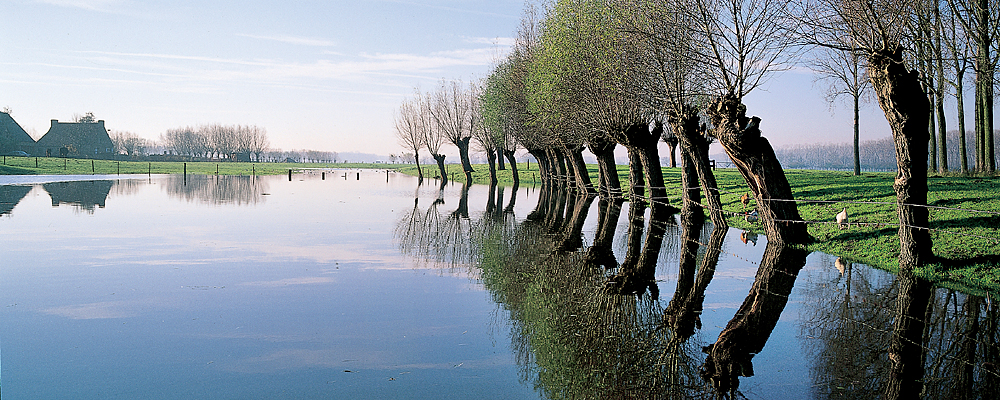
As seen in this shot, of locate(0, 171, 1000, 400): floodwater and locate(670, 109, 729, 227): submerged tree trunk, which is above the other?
locate(670, 109, 729, 227): submerged tree trunk

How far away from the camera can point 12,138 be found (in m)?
103

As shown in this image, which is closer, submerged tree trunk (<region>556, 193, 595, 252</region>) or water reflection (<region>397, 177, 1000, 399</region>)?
water reflection (<region>397, 177, 1000, 399</region>)

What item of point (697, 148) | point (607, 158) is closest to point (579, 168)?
point (607, 158)

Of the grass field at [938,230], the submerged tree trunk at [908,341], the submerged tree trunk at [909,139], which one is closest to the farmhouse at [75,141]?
the grass field at [938,230]

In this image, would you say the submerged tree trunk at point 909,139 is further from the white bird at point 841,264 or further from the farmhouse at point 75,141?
the farmhouse at point 75,141

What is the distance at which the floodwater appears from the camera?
6281 millimetres

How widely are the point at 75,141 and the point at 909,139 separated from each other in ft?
444

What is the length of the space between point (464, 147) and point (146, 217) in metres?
43.6

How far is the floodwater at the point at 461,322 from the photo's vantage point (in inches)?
247

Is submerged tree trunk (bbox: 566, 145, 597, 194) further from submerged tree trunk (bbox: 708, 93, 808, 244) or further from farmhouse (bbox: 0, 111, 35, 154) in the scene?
farmhouse (bbox: 0, 111, 35, 154)

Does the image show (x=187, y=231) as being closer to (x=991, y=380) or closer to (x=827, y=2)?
(x=827, y=2)

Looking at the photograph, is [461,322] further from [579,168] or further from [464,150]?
[464,150]

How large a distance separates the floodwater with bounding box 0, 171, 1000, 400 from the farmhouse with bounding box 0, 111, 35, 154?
10340 centimetres

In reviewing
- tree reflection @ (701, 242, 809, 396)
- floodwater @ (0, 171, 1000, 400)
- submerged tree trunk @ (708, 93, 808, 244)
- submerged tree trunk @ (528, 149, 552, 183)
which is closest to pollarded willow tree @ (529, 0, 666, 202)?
submerged tree trunk @ (708, 93, 808, 244)
